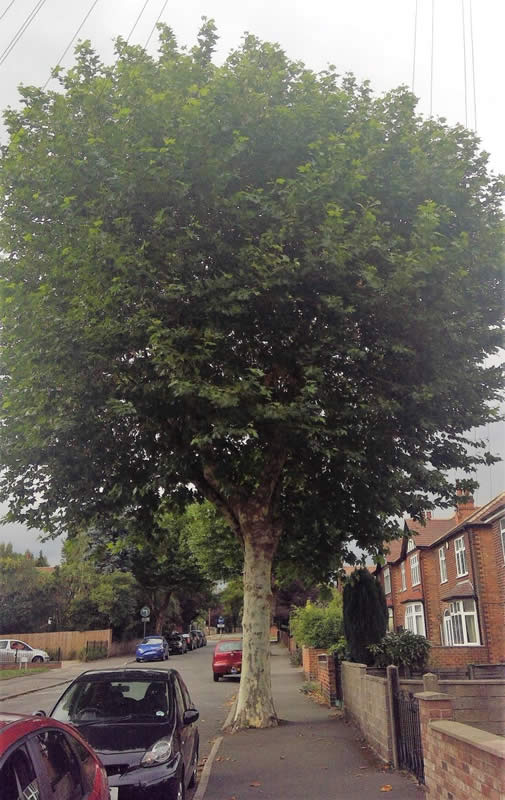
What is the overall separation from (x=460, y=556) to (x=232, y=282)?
81.3 ft

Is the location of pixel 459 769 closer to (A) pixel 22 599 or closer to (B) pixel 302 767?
(B) pixel 302 767

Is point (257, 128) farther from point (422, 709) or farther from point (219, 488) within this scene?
point (422, 709)

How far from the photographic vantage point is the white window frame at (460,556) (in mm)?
30328

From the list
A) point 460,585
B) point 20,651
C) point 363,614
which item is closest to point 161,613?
point 20,651

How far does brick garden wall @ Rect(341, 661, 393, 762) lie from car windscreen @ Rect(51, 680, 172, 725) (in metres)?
3.16

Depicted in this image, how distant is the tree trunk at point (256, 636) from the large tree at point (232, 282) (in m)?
0.06

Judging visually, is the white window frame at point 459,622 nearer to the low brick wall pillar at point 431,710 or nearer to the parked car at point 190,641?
the low brick wall pillar at point 431,710

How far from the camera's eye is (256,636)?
12797 millimetres

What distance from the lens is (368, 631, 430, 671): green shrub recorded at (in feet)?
44.5

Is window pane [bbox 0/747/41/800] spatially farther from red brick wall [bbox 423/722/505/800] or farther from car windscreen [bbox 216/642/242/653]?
car windscreen [bbox 216/642/242/653]

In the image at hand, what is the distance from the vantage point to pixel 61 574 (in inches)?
1843

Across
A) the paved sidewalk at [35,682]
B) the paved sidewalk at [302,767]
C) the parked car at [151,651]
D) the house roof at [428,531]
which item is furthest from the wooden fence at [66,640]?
the paved sidewalk at [302,767]

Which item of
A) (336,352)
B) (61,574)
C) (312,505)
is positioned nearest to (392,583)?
(61,574)

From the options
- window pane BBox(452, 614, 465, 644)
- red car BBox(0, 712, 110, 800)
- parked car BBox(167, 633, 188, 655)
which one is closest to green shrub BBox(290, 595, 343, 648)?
window pane BBox(452, 614, 465, 644)
